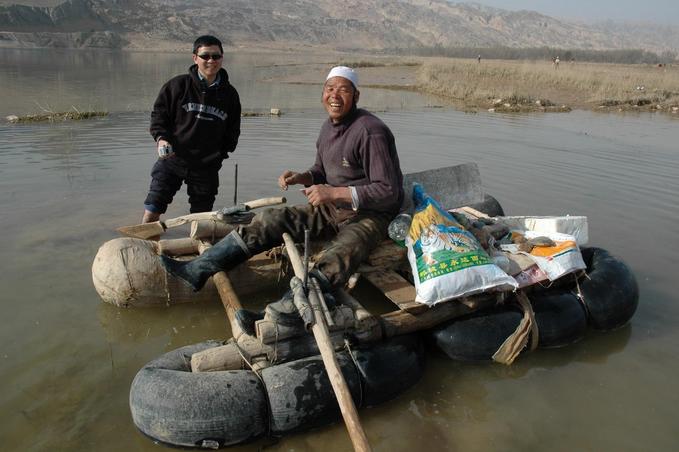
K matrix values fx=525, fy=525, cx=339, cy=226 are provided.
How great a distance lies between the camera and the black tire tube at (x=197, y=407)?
3.02m

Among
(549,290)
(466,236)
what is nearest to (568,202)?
(549,290)

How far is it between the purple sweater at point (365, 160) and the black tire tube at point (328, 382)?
114 centimetres

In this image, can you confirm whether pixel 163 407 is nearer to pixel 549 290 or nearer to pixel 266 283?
pixel 266 283

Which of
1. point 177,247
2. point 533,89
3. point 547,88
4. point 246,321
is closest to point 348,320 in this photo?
point 246,321

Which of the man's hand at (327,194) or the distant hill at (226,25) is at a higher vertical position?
the distant hill at (226,25)

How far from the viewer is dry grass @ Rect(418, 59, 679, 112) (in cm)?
2322

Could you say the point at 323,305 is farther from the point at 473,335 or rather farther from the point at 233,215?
the point at 233,215

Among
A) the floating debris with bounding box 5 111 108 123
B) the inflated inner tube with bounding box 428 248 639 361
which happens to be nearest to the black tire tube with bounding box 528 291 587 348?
the inflated inner tube with bounding box 428 248 639 361

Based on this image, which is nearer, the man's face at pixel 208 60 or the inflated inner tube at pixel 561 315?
the inflated inner tube at pixel 561 315

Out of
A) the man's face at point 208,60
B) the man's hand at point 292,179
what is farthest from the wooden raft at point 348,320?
the man's face at point 208,60

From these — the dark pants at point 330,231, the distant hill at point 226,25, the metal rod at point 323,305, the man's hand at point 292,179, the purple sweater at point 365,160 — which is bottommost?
the metal rod at point 323,305

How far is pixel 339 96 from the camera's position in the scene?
430cm

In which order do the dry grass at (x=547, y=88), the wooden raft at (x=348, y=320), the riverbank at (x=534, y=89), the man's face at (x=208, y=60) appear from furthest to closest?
1. the dry grass at (x=547, y=88)
2. the riverbank at (x=534, y=89)
3. the man's face at (x=208, y=60)
4. the wooden raft at (x=348, y=320)

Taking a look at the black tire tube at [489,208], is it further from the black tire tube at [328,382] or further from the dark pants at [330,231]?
the black tire tube at [328,382]
